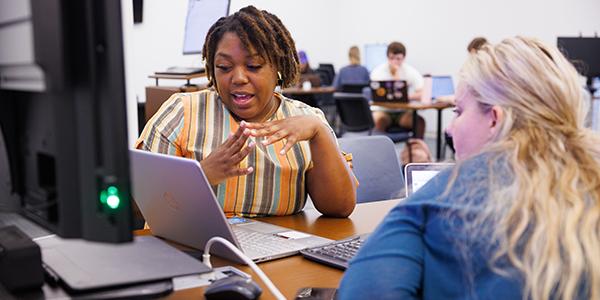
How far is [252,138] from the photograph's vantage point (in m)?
1.73

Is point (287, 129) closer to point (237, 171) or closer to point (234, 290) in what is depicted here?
point (237, 171)

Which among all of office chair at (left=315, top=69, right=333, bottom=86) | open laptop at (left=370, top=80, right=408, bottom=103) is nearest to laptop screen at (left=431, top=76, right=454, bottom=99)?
open laptop at (left=370, top=80, right=408, bottom=103)

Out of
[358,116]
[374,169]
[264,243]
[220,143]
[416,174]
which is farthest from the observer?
[358,116]

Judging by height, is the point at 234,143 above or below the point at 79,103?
below

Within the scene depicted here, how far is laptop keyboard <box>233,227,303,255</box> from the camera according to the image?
133 centimetres

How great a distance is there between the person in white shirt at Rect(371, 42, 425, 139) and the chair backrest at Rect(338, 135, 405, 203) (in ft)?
12.0

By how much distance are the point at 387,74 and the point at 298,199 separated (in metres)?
5.67

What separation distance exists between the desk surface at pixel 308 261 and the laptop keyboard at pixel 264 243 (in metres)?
0.04

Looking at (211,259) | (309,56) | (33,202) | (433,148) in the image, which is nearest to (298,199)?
(211,259)

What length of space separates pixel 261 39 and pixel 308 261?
0.73 meters

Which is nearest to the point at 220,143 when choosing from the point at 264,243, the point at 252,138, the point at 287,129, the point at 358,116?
the point at 252,138

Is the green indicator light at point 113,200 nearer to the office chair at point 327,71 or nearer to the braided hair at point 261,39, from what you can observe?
the braided hair at point 261,39

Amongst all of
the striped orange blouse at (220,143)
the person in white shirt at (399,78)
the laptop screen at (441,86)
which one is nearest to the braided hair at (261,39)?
the striped orange blouse at (220,143)

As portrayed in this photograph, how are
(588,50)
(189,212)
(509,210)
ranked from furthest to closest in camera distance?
(588,50)
(189,212)
(509,210)
